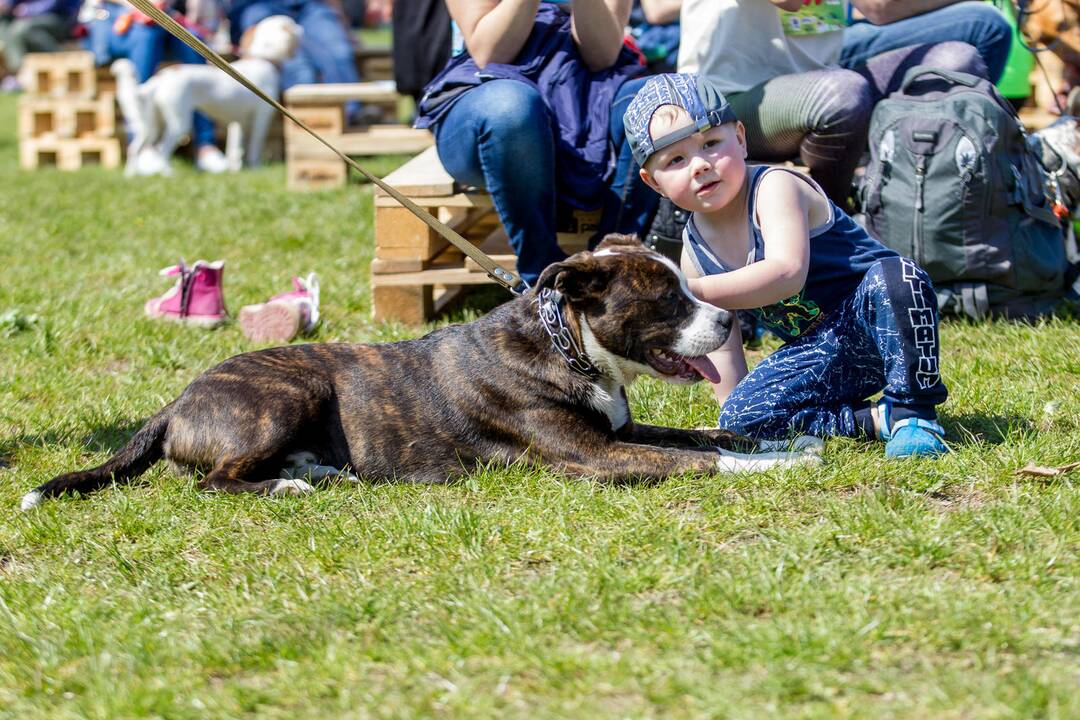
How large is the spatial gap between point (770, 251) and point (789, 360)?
24.3 inches

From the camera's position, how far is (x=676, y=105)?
3539 mm

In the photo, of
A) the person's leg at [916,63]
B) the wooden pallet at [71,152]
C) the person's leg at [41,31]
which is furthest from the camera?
the person's leg at [41,31]

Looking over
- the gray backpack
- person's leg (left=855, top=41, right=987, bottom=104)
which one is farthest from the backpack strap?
person's leg (left=855, top=41, right=987, bottom=104)

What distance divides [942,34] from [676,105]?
2.85 metres

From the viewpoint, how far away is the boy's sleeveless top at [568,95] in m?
5.13

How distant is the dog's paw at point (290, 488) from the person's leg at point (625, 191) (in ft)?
6.72

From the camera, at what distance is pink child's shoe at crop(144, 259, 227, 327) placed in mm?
5691

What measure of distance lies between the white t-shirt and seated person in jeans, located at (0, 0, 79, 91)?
19264mm

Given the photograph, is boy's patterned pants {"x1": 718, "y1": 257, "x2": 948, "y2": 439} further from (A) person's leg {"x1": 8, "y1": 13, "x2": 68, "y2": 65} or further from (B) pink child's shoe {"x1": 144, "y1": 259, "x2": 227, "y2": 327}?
(A) person's leg {"x1": 8, "y1": 13, "x2": 68, "y2": 65}

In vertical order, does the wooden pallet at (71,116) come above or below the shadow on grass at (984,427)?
below

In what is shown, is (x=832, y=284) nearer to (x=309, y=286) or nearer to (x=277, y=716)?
(x=277, y=716)

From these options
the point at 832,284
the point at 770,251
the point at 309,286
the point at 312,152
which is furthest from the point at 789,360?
the point at 312,152

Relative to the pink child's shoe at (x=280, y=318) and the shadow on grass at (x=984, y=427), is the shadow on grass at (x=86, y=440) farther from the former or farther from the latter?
the shadow on grass at (x=984, y=427)

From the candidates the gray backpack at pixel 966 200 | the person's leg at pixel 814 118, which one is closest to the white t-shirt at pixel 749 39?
the person's leg at pixel 814 118
